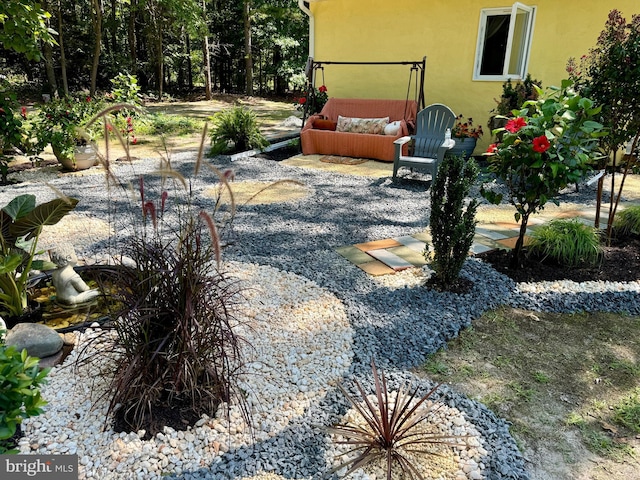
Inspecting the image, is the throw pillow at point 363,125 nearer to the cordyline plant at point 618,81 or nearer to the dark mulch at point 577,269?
the cordyline plant at point 618,81

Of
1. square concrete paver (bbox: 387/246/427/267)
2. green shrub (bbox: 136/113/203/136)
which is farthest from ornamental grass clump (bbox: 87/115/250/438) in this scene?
green shrub (bbox: 136/113/203/136)

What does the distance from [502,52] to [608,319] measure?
20.5 feet

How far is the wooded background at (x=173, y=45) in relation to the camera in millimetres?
14312

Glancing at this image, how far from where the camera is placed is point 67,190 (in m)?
5.11

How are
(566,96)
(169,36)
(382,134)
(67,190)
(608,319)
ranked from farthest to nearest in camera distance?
(169,36)
(382,134)
(67,190)
(566,96)
(608,319)

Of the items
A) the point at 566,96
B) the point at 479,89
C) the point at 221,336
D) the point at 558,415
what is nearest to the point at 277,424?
the point at 221,336

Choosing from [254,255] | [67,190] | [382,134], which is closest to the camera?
[254,255]

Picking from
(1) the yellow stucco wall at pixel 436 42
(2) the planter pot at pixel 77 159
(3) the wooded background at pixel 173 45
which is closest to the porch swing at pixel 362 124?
(1) the yellow stucco wall at pixel 436 42

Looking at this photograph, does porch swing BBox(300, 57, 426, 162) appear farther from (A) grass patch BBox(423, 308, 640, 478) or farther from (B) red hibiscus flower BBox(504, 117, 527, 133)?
(A) grass patch BBox(423, 308, 640, 478)

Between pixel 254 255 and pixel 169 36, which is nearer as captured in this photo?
pixel 254 255

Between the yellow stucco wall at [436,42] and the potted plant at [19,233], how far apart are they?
6881mm

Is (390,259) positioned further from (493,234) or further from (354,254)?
(493,234)

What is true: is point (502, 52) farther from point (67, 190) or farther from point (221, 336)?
point (221, 336)

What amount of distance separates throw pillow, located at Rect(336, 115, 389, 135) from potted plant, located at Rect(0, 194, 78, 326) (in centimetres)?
565
